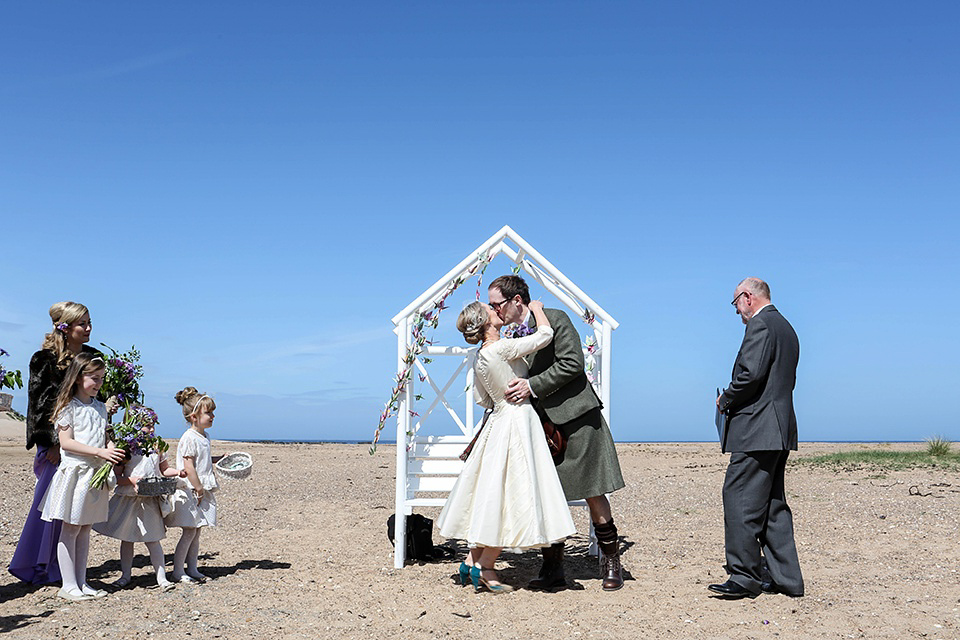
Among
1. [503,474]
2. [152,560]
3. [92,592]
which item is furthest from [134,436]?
[503,474]

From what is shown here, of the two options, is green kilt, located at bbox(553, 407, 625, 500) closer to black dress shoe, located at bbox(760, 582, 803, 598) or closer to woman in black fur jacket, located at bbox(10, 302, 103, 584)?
black dress shoe, located at bbox(760, 582, 803, 598)

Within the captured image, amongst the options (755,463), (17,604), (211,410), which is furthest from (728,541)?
(17,604)

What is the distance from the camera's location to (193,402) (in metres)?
6.73

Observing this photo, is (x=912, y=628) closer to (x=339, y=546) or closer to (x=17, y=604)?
(x=339, y=546)

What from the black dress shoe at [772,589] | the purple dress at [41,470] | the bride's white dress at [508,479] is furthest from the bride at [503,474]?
the purple dress at [41,470]

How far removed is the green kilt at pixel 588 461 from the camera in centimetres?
651

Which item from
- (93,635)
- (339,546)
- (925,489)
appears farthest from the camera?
(925,489)

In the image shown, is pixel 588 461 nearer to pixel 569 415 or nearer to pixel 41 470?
pixel 569 415

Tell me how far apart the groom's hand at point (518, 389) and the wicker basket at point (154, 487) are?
2.64 meters

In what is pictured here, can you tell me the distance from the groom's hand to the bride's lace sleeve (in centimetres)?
19

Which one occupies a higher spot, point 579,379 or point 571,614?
point 579,379

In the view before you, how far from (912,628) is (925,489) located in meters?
8.09

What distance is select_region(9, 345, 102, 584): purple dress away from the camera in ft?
20.6

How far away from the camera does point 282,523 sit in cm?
1023
